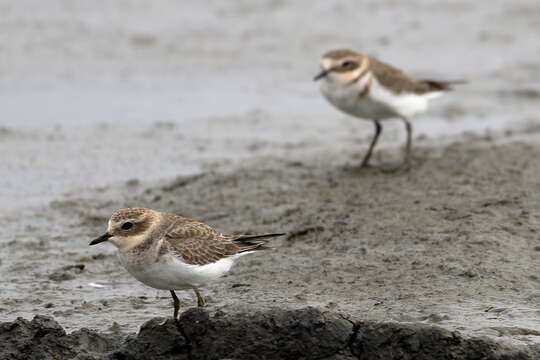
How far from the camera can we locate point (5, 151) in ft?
39.0

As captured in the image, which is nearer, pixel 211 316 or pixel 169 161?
pixel 211 316

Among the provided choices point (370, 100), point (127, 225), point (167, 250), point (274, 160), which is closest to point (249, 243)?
point (167, 250)

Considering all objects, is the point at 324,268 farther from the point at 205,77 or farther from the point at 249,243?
the point at 205,77

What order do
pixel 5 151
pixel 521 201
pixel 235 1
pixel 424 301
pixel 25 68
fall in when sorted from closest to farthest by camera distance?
1. pixel 424 301
2. pixel 521 201
3. pixel 5 151
4. pixel 25 68
5. pixel 235 1

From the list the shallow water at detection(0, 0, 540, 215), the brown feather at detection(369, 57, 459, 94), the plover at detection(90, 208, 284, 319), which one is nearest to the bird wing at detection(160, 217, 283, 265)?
the plover at detection(90, 208, 284, 319)

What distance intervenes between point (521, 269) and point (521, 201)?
5.17ft

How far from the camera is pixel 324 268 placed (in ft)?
27.1

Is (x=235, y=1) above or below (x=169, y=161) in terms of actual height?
above

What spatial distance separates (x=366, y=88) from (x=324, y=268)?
3.39 m

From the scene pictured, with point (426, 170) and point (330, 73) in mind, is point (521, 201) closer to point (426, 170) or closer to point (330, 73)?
point (426, 170)

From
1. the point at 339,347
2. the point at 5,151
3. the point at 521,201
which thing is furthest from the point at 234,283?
the point at 5,151

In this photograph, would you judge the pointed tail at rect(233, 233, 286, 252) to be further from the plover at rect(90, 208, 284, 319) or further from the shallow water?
the shallow water

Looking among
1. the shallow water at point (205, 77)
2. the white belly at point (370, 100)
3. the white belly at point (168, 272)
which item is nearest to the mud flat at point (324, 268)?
the white belly at point (168, 272)

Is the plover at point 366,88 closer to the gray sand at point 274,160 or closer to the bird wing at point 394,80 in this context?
the bird wing at point 394,80
